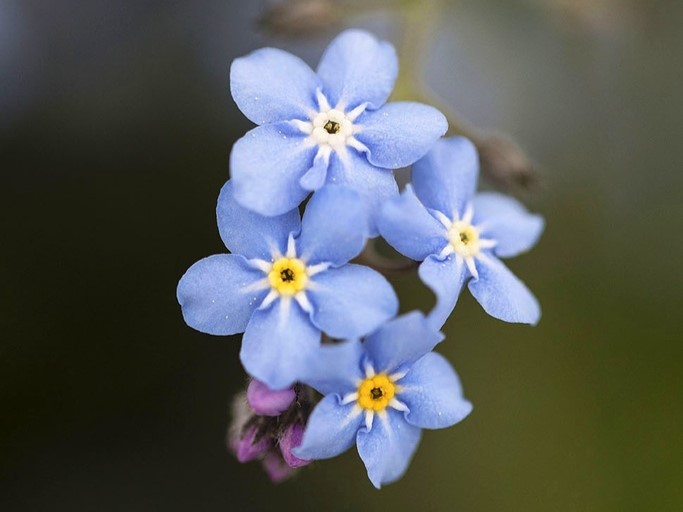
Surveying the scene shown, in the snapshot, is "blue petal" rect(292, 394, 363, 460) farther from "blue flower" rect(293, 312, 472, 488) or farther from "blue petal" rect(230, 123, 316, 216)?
"blue petal" rect(230, 123, 316, 216)

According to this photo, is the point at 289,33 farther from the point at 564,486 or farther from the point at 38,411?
the point at 564,486

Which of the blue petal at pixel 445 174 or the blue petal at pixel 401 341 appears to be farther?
the blue petal at pixel 445 174

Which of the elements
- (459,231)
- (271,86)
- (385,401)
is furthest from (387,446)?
(271,86)

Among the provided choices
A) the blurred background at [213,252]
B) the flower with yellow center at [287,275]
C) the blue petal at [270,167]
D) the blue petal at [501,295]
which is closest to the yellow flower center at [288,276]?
the flower with yellow center at [287,275]

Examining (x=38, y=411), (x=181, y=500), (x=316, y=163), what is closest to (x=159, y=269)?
(x=38, y=411)

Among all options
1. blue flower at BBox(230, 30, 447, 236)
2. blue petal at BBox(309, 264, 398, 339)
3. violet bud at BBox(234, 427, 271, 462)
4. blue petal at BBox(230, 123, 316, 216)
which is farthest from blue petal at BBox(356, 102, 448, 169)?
violet bud at BBox(234, 427, 271, 462)

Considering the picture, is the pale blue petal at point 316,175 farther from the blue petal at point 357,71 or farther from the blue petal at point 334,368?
the blue petal at point 334,368
